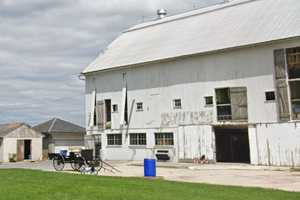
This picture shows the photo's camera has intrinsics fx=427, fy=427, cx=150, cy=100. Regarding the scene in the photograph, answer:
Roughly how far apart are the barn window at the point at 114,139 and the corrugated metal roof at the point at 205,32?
5.72m

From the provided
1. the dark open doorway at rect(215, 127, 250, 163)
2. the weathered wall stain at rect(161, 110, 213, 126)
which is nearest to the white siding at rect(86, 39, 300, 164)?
the weathered wall stain at rect(161, 110, 213, 126)

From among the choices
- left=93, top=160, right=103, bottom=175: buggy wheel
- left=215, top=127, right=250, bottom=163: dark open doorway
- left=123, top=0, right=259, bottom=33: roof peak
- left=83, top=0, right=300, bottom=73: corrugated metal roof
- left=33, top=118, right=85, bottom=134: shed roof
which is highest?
left=123, top=0, right=259, bottom=33: roof peak

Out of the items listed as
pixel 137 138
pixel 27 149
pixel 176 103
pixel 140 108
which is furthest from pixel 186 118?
pixel 27 149

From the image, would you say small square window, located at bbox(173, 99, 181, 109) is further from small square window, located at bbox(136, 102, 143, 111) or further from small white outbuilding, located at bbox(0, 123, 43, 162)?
small white outbuilding, located at bbox(0, 123, 43, 162)

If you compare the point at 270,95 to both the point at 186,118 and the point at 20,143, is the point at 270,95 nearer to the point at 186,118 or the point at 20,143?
the point at 186,118

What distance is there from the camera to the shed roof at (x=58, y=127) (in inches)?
1844

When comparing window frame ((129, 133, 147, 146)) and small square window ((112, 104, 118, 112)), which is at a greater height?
small square window ((112, 104, 118, 112))

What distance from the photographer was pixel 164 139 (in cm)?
3170

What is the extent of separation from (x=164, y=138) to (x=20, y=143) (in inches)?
729

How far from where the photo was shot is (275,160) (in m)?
25.2

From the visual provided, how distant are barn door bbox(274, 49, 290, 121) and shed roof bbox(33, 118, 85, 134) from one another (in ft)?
90.4

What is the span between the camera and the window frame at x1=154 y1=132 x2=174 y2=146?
1227 inches

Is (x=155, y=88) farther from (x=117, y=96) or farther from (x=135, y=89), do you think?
(x=117, y=96)

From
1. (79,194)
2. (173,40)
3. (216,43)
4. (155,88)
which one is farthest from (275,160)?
(79,194)
